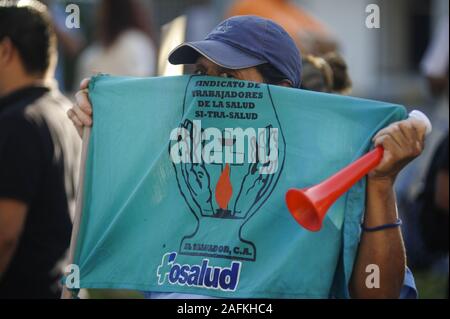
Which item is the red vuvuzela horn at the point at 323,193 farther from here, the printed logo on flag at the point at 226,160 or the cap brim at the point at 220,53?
the cap brim at the point at 220,53

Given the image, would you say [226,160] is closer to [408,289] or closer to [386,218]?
[386,218]

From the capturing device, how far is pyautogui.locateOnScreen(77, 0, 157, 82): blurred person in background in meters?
7.36

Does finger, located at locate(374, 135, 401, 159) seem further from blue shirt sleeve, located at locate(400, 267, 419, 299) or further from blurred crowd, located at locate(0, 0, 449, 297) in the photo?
blurred crowd, located at locate(0, 0, 449, 297)

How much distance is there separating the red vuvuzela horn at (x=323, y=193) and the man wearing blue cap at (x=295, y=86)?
0.19 feet

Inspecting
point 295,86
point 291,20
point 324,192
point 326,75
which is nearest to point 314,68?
point 326,75

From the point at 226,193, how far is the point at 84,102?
2.01 ft

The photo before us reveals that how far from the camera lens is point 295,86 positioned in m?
3.45

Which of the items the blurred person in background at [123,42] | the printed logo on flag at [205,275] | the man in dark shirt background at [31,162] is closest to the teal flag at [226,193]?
the printed logo on flag at [205,275]

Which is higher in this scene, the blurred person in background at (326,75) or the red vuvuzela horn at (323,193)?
the blurred person in background at (326,75)

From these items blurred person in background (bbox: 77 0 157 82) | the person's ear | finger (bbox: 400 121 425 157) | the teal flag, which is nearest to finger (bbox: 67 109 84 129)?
the teal flag

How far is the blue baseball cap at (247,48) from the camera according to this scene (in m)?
3.30

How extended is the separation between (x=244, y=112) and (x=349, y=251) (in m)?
0.52

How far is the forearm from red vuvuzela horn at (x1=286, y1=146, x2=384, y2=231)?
0.11 m
